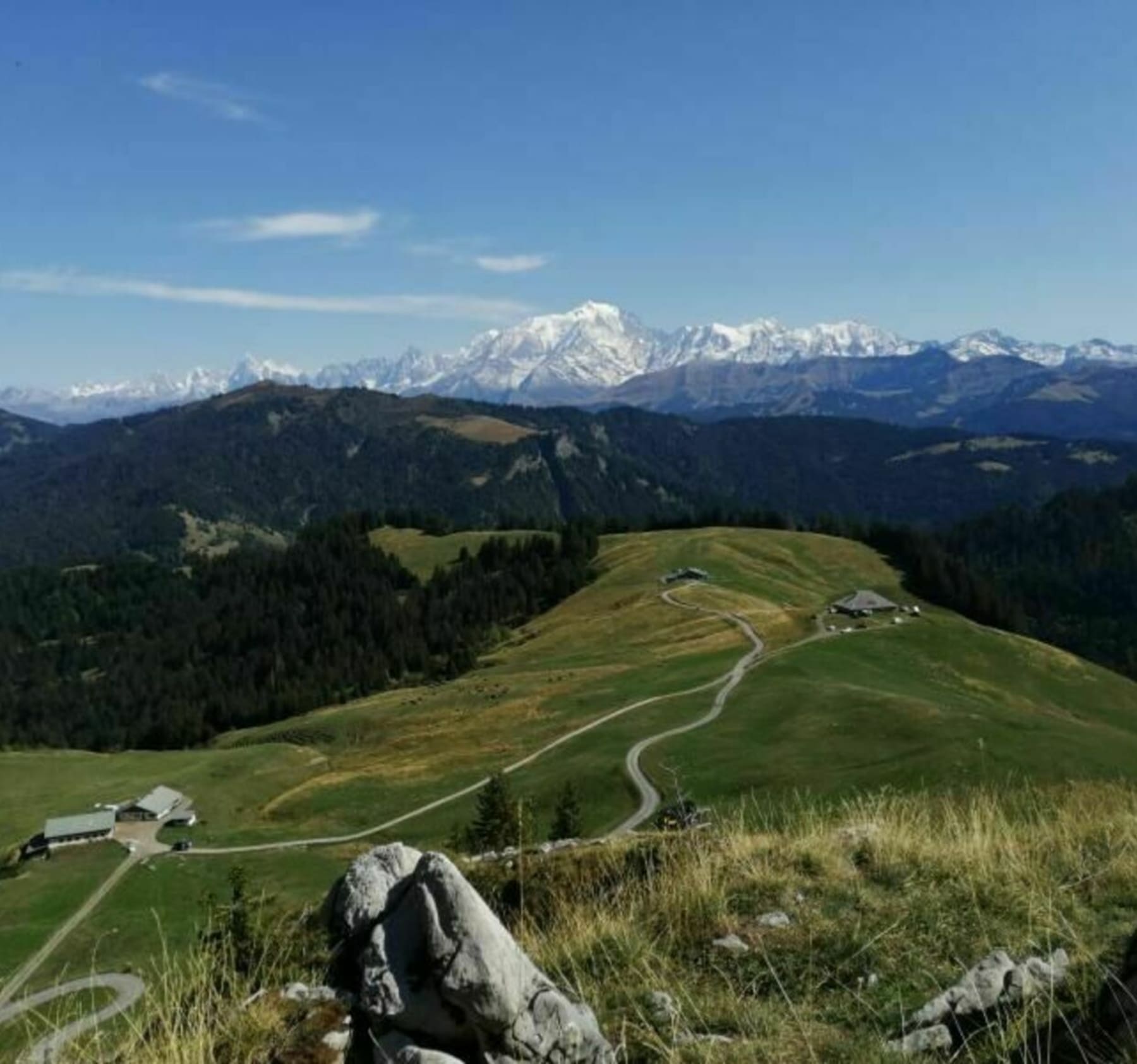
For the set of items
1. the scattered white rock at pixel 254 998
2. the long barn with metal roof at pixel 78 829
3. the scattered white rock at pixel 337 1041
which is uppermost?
the scattered white rock at pixel 254 998

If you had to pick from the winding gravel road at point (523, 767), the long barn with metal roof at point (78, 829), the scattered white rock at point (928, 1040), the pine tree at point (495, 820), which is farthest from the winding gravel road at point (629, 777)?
the scattered white rock at point (928, 1040)

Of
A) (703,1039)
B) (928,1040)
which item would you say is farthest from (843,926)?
(703,1039)

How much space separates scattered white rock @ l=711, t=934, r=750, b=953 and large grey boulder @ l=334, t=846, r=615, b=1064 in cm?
210

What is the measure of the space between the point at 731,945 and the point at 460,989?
3008 millimetres

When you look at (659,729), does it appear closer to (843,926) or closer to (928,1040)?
(843,926)

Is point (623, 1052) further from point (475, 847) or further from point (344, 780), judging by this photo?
point (344, 780)

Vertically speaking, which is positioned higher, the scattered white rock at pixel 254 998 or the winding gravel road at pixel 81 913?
the scattered white rock at pixel 254 998

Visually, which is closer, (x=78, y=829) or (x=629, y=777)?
(x=629, y=777)

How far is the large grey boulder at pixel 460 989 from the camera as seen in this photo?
6.40 m

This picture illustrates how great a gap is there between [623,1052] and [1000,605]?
165315mm

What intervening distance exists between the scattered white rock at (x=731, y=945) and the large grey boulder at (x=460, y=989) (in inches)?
82.7

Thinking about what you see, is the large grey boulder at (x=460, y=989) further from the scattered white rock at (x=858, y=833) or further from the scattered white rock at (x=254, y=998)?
the scattered white rock at (x=858, y=833)

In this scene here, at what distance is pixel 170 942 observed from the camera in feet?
156

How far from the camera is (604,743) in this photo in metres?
71.1
